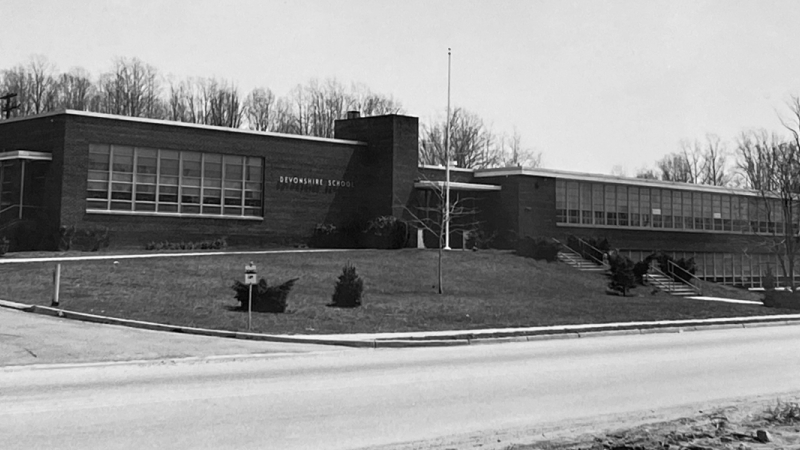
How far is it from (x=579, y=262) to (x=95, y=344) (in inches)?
1232

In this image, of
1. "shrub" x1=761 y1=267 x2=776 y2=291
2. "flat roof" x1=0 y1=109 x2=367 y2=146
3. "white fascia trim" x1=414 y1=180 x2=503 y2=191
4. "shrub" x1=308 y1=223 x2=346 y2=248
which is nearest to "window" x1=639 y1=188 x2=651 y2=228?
"shrub" x1=761 y1=267 x2=776 y2=291

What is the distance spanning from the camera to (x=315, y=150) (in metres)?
42.9

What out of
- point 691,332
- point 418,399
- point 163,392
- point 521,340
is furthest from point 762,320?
point 163,392

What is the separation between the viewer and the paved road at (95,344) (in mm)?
→ 14703

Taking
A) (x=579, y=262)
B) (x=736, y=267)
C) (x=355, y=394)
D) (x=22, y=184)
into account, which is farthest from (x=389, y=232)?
(x=355, y=394)

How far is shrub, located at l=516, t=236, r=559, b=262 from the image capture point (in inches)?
1651

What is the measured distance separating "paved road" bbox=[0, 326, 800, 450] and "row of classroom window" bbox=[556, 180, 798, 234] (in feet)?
101

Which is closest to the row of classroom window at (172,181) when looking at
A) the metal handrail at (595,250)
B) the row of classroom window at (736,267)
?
the metal handrail at (595,250)

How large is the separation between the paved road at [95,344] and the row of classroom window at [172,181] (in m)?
18.6

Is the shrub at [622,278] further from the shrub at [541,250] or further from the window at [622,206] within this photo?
the window at [622,206]

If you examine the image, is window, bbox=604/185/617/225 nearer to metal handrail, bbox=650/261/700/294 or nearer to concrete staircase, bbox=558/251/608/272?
metal handrail, bbox=650/261/700/294

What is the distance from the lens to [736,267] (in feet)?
183

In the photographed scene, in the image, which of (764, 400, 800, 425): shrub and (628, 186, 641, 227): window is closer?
(764, 400, 800, 425): shrub

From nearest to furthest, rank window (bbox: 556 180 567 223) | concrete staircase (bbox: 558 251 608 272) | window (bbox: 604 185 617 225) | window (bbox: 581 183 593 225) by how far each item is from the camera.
Result: concrete staircase (bbox: 558 251 608 272) → window (bbox: 556 180 567 223) → window (bbox: 581 183 593 225) → window (bbox: 604 185 617 225)
